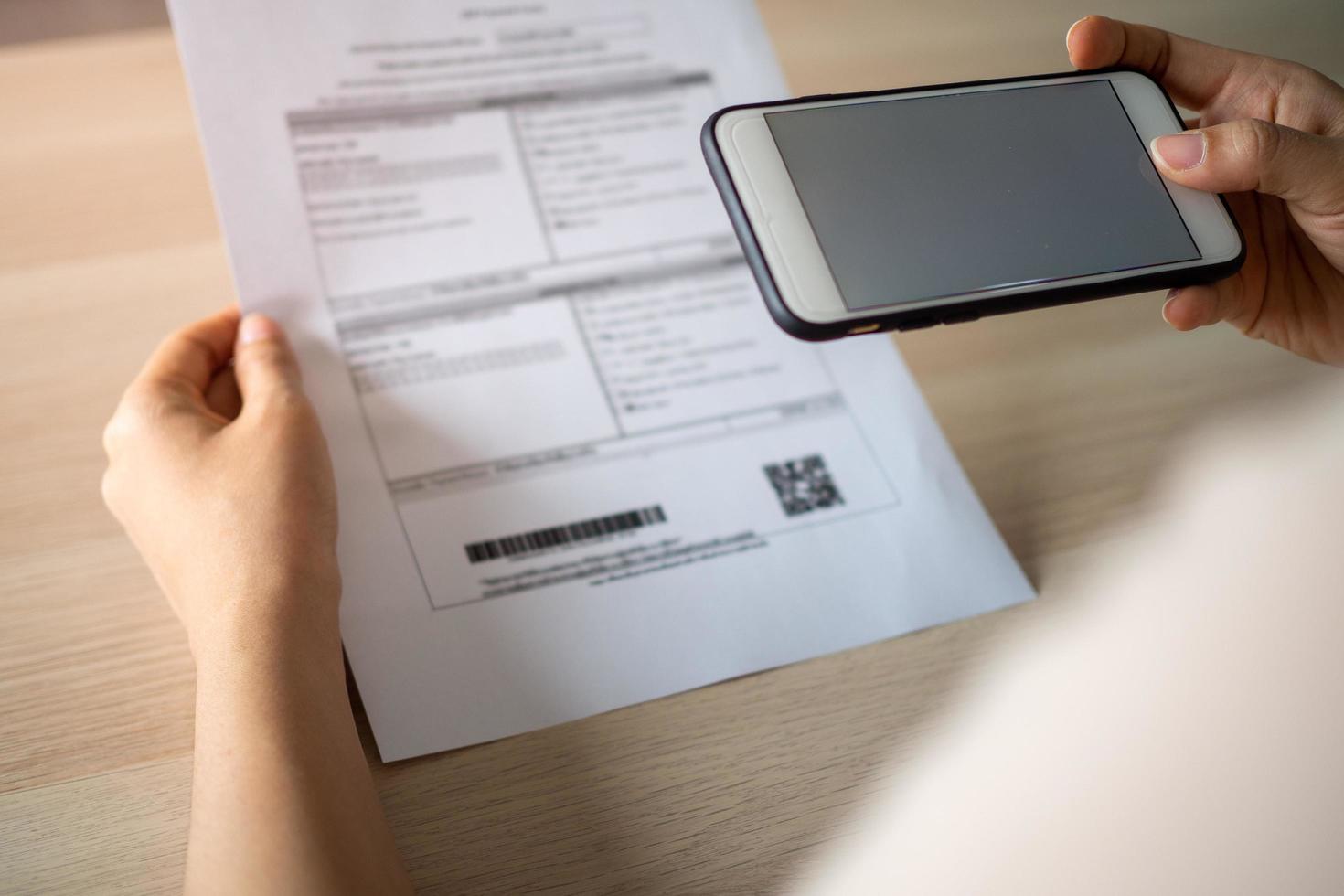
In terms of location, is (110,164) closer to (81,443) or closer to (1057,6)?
(81,443)

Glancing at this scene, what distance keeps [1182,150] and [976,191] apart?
9 centimetres

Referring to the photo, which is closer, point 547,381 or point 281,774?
point 281,774

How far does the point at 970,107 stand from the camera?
0.38 meters

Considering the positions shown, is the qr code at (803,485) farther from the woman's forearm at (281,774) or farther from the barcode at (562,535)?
the woman's forearm at (281,774)

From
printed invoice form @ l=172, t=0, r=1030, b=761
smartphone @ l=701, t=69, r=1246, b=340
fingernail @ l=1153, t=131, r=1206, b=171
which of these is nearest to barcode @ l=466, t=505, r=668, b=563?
printed invoice form @ l=172, t=0, r=1030, b=761

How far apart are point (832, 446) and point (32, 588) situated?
333 mm

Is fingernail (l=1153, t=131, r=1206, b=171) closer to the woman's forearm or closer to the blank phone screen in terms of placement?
the blank phone screen

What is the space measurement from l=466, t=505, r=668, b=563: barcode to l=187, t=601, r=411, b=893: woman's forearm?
0.24 ft

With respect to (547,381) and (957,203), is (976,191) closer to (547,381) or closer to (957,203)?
(957,203)

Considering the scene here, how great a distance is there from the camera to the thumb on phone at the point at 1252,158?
374 mm

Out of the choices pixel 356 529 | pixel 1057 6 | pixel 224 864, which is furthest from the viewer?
pixel 1057 6

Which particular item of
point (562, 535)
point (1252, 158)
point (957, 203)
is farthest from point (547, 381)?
point (1252, 158)

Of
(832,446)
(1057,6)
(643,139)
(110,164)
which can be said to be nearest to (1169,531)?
(832,446)

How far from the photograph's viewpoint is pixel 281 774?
0.31 meters
